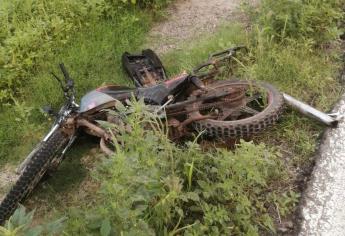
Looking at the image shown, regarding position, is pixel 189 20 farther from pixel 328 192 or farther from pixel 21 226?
pixel 21 226

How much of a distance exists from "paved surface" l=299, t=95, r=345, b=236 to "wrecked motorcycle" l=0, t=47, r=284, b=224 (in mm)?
508

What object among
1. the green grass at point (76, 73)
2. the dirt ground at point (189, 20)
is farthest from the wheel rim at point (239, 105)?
the dirt ground at point (189, 20)

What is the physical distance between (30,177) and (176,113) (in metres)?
1.31

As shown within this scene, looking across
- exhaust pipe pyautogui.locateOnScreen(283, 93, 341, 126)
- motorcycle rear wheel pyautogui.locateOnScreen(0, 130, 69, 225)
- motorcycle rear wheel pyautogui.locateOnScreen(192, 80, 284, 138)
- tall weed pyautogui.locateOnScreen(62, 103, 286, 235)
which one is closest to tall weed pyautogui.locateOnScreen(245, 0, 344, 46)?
exhaust pipe pyautogui.locateOnScreen(283, 93, 341, 126)

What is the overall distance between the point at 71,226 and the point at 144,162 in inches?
35.0

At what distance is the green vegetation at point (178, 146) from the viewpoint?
3.20 meters

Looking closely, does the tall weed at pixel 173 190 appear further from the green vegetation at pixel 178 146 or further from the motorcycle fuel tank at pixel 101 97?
the motorcycle fuel tank at pixel 101 97

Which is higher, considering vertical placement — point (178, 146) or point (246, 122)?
point (246, 122)

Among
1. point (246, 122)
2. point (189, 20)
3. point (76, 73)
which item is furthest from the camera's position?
point (189, 20)

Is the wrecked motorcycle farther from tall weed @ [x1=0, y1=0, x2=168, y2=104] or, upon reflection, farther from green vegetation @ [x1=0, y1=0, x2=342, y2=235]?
tall weed @ [x1=0, y1=0, x2=168, y2=104]

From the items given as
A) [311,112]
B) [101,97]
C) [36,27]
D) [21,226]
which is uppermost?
[21,226]

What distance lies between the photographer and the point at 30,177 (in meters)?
4.08

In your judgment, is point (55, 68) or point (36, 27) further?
point (36, 27)

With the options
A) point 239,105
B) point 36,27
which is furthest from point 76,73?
point 239,105
